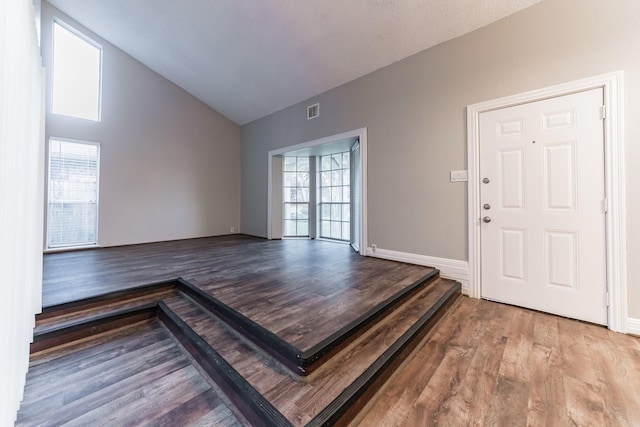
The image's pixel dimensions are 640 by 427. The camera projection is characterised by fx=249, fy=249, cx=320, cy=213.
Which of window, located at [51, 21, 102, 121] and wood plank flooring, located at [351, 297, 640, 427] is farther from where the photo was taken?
window, located at [51, 21, 102, 121]

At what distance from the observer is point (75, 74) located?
4.42m

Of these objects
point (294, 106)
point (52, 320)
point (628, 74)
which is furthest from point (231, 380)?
point (294, 106)

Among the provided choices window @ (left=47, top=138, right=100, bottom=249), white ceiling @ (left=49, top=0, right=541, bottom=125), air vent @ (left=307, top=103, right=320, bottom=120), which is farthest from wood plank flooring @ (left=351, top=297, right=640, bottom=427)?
window @ (left=47, top=138, right=100, bottom=249)

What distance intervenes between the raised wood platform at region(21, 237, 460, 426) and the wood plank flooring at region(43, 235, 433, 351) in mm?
16

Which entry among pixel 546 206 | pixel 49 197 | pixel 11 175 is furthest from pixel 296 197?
pixel 11 175

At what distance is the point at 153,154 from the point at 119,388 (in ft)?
15.8

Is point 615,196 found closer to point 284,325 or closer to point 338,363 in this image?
point 338,363

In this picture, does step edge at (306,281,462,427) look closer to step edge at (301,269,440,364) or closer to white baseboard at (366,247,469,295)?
step edge at (301,269,440,364)

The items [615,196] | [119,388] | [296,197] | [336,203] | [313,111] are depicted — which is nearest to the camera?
[119,388]

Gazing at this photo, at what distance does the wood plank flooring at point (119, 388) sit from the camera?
1.33 metres

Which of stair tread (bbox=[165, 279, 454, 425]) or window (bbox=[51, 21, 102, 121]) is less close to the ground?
window (bbox=[51, 21, 102, 121])

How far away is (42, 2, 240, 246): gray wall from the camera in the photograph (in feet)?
15.1

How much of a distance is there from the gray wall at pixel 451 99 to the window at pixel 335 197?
1194 millimetres

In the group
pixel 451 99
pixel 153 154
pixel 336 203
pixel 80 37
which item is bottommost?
pixel 336 203
